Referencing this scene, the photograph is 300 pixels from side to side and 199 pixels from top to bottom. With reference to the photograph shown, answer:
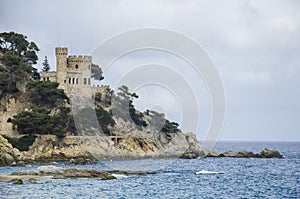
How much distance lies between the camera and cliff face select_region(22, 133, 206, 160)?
268 ft

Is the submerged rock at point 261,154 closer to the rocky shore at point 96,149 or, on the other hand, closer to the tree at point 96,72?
the rocky shore at point 96,149

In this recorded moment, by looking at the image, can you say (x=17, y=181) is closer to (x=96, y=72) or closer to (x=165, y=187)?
(x=165, y=187)

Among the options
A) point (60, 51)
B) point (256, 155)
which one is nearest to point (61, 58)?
point (60, 51)

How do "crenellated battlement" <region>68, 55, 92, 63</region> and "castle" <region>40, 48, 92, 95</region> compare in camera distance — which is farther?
"crenellated battlement" <region>68, 55, 92, 63</region>

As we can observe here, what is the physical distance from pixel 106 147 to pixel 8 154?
18653mm

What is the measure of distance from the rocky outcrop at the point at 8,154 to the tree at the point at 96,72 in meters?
39.1

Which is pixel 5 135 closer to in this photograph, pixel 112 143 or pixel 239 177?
pixel 112 143

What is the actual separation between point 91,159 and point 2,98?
62.2ft

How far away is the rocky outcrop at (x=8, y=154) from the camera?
68750 mm

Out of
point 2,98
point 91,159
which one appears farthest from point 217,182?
point 2,98

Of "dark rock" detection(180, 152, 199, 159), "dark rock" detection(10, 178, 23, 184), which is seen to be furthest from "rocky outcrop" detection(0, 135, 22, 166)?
"dark rock" detection(180, 152, 199, 159)

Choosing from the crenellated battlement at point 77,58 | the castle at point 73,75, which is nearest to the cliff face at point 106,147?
the castle at point 73,75

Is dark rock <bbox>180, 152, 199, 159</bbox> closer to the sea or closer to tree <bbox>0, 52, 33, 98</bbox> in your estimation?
tree <bbox>0, 52, 33, 98</bbox>

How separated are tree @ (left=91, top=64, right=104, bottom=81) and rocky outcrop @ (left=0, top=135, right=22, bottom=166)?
39.1m
